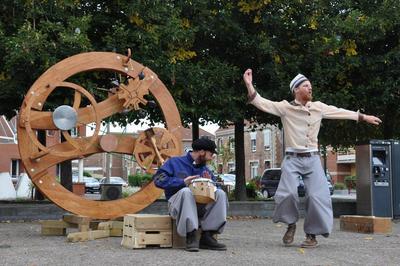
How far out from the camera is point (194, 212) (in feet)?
22.9

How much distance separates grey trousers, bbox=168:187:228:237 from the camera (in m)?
6.92

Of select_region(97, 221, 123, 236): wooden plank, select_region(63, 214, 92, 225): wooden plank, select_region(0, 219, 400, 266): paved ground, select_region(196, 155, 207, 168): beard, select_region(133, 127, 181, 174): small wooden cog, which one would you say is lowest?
select_region(0, 219, 400, 266): paved ground

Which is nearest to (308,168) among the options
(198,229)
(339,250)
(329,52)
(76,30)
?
(339,250)

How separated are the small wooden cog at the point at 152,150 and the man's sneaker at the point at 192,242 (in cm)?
296

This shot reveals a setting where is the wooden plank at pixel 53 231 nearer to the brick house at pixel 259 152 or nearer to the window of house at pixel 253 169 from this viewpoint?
the brick house at pixel 259 152

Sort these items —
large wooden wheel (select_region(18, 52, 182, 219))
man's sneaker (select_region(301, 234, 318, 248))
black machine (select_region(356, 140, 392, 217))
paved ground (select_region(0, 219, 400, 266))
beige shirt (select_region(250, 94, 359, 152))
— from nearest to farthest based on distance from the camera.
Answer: paved ground (select_region(0, 219, 400, 266)) < man's sneaker (select_region(301, 234, 318, 248)) < beige shirt (select_region(250, 94, 359, 152)) < large wooden wheel (select_region(18, 52, 182, 219)) < black machine (select_region(356, 140, 392, 217))

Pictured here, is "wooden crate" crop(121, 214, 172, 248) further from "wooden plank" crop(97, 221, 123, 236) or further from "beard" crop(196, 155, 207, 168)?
"wooden plank" crop(97, 221, 123, 236)

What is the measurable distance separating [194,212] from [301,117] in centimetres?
196

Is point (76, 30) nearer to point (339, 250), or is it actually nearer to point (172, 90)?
point (172, 90)

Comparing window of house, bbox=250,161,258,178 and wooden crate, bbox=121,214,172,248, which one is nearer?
wooden crate, bbox=121,214,172,248

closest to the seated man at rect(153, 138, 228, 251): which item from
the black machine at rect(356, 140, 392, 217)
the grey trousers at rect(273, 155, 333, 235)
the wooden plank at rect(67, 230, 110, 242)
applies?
the grey trousers at rect(273, 155, 333, 235)

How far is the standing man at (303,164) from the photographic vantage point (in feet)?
24.8

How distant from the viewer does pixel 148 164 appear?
32.6ft

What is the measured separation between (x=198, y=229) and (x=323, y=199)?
161 cm
